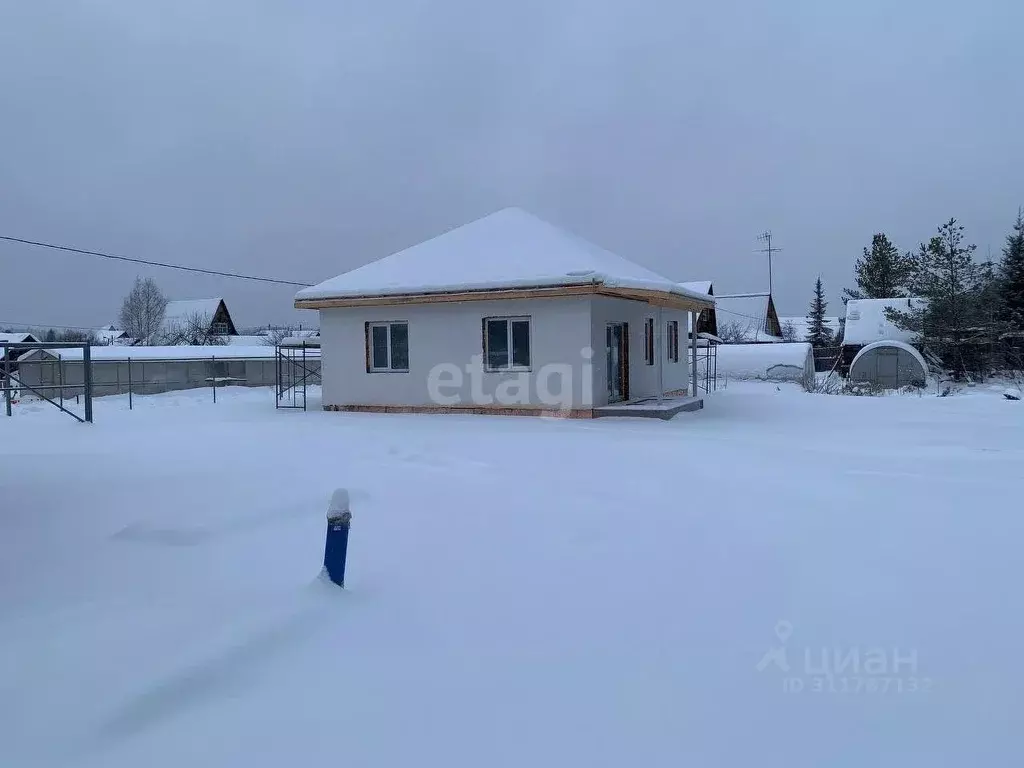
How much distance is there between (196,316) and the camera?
176ft

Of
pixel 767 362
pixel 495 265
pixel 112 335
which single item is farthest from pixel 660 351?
pixel 112 335

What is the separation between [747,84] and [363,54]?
974 cm

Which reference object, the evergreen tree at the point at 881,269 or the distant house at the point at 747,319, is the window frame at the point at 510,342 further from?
the evergreen tree at the point at 881,269

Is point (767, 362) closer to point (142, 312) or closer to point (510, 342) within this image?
point (510, 342)

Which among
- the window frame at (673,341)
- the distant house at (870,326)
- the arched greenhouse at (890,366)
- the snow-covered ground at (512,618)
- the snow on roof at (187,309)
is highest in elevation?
the snow on roof at (187,309)

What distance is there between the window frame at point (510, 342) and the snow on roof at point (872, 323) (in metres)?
20.6

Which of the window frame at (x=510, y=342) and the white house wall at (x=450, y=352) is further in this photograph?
the window frame at (x=510, y=342)

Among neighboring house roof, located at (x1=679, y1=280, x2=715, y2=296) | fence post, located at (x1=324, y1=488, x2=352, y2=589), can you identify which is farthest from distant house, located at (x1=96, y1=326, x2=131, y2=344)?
fence post, located at (x1=324, y1=488, x2=352, y2=589)

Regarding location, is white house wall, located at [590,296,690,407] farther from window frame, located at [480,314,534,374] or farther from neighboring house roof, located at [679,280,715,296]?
neighboring house roof, located at [679,280,715,296]

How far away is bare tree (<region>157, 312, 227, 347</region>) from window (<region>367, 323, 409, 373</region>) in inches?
1318

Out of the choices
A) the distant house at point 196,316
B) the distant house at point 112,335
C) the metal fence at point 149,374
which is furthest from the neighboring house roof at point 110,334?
the metal fence at point 149,374

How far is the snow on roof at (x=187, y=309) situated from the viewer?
2167 inches

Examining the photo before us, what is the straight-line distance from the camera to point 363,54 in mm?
17344

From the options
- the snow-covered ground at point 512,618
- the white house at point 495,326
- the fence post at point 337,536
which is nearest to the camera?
the snow-covered ground at point 512,618
